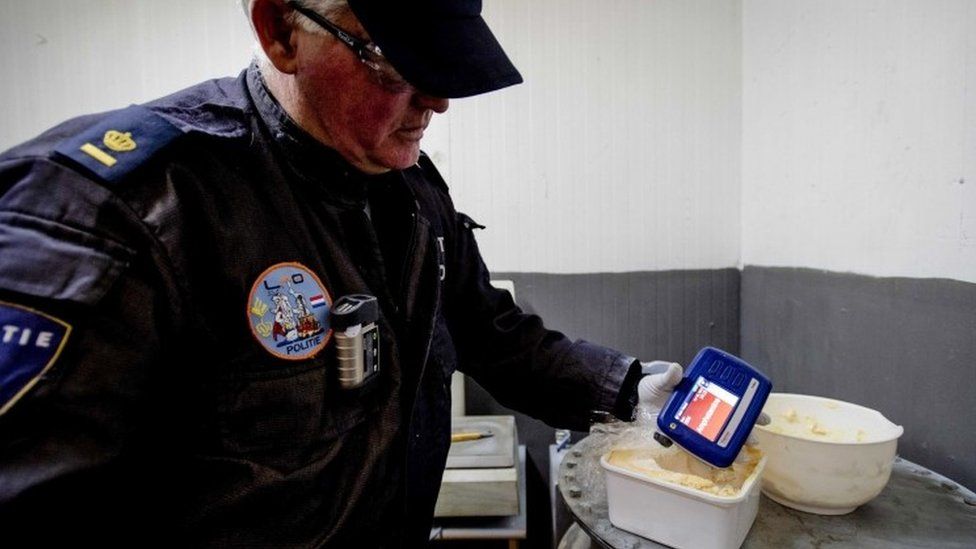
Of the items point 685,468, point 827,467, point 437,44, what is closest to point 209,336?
point 437,44

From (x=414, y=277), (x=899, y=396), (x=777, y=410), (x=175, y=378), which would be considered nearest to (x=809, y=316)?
(x=899, y=396)

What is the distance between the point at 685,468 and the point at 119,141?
0.94 meters

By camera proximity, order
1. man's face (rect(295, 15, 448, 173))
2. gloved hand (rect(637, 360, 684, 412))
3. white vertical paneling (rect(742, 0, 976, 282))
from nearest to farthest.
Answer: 1. man's face (rect(295, 15, 448, 173))
2. gloved hand (rect(637, 360, 684, 412))
3. white vertical paneling (rect(742, 0, 976, 282))

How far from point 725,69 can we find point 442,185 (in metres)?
1.36

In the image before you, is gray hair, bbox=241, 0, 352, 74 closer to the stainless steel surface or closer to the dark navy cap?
the dark navy cap

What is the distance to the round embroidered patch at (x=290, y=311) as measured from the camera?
0.64m

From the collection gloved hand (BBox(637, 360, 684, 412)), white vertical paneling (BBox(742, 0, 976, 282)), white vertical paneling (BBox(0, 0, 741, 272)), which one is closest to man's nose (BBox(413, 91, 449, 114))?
gloved hand (BBox(637, 360, 684, 412))

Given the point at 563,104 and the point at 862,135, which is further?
the point at 563,104

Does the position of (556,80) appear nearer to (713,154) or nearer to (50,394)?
(713,154)

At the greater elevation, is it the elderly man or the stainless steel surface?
the elderly man

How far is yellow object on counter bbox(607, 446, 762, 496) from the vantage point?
33.0 inches

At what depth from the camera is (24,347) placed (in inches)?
18.1

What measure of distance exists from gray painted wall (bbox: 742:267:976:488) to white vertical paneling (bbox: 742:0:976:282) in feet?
0.19

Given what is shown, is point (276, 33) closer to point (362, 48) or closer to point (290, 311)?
point (362, 48)
